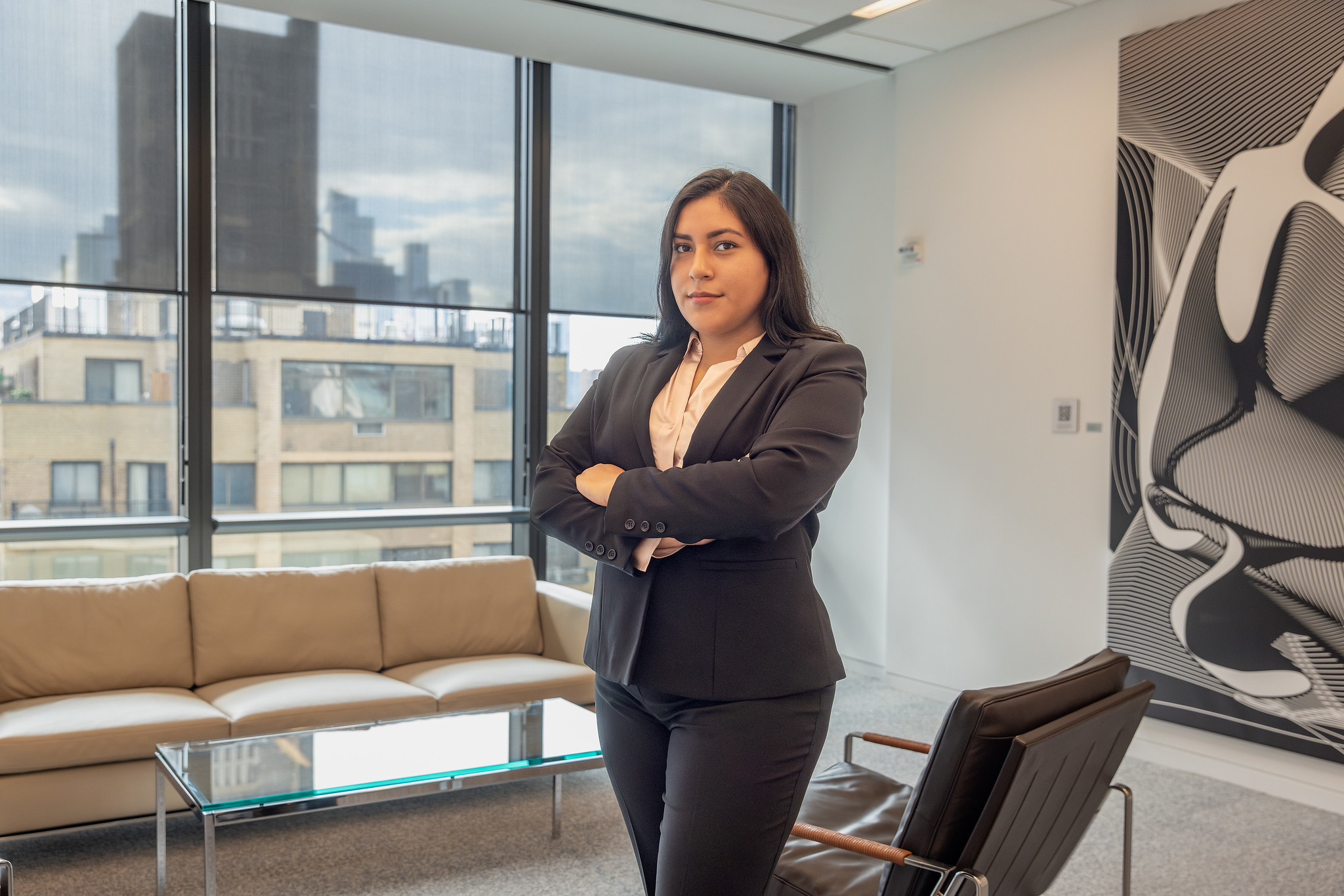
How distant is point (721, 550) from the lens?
1.41m

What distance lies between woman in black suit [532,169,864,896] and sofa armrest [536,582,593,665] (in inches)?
105

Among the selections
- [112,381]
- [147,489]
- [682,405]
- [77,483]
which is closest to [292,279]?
[112,381]

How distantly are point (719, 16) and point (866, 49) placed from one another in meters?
0.83

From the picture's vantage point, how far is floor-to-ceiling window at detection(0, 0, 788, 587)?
436cm

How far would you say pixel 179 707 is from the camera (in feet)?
11.1

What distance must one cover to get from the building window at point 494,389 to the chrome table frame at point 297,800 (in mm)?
2456

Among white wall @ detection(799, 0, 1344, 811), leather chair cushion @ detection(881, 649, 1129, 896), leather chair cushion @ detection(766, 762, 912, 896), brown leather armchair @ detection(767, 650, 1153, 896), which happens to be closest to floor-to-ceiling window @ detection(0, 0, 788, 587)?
white wall @ detection(799, 0, 1344, 811)

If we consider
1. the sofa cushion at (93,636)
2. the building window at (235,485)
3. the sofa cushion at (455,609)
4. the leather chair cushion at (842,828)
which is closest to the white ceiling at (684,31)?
the building window at (235,485)

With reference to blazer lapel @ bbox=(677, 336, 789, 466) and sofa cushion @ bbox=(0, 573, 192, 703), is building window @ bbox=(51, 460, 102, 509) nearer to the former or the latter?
sofa cushion @ bbox=(0, 573, 192, 703)

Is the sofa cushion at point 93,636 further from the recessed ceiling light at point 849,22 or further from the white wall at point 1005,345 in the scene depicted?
the recessed ceiling light at point 849,22

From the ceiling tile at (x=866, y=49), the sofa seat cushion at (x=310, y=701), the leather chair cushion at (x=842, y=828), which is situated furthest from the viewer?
the ceiling tile at (x=866, y=49)

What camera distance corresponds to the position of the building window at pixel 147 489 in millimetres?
4523

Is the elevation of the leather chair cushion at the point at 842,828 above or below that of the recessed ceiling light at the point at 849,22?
below

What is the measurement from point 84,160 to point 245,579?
6.32 ft
